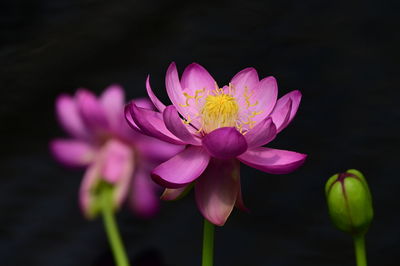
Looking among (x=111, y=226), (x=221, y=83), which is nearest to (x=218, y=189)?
(x=111, y=226)

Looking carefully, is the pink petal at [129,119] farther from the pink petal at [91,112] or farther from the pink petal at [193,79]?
the pink petal at [91,112]

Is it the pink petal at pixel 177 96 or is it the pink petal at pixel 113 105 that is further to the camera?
the pink petal at pixel 113 105

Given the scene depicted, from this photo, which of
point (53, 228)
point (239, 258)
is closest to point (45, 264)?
point (53, 228)

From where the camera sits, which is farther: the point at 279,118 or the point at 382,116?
the point at 382,116

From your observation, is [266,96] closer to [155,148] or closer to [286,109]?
[286,109]

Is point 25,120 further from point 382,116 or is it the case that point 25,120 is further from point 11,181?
point 382,116

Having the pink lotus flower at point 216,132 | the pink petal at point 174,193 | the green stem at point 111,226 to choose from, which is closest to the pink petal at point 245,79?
the pink lotus flower at point 216,132
